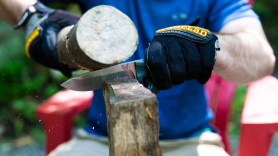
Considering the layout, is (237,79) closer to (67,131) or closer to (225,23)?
(225,23)

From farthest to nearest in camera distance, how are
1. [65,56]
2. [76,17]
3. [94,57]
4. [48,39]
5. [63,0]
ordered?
[63,0] < [76,17] < [48,39] < [65,56] < [94,57]

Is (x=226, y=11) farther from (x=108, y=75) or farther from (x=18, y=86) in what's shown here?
(x=18, y=86)

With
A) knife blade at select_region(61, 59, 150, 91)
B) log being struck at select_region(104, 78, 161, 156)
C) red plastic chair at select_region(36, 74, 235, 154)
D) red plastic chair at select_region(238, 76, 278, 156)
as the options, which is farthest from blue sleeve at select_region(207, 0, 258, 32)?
log being struck at select_region(104, 78, 161, 156)

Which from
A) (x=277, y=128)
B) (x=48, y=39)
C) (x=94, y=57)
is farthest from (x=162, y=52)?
(x=277, y=128)

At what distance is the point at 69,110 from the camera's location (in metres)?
1.65

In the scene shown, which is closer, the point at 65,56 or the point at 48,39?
the point at 65,56

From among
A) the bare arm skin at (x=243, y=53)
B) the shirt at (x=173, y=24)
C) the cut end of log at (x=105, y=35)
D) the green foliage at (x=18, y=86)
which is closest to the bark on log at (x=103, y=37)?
the cut end of log at (x=105, y=35)

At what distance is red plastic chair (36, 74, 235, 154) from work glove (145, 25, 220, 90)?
696 millimetres

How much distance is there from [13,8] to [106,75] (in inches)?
26.1

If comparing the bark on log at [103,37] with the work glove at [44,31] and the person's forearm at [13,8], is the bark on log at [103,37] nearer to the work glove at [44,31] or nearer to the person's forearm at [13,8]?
the work glove at [44,31]

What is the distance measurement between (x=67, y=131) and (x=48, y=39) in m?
0.45

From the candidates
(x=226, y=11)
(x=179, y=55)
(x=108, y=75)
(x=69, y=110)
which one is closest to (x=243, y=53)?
(x=226, y=11)

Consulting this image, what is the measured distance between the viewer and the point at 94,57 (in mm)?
878

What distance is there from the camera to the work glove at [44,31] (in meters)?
1.30
